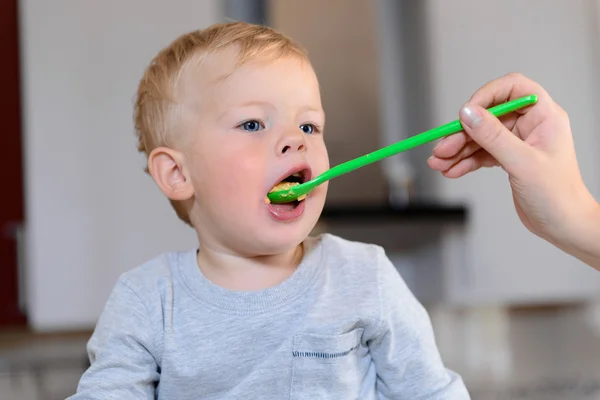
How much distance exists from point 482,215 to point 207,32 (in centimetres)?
217

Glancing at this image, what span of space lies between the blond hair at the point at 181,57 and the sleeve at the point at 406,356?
313 millimetres

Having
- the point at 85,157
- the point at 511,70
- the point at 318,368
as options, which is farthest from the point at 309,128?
the point at 511,70

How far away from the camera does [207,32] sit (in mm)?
907

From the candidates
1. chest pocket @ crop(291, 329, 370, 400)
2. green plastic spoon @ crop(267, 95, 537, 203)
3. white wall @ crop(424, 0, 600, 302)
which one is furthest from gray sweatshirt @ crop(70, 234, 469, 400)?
white wall @ crop(424, 0, 600, 302)

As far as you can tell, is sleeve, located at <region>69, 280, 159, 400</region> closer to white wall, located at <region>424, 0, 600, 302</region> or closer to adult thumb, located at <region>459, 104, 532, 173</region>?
adult thumb, located at <region>459, 104, 532, 173</region>

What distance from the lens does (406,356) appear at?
0.85 m

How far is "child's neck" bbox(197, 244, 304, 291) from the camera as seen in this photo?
88 cm

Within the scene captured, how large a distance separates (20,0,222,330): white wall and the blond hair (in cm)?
176

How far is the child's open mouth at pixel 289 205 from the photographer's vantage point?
2.66ft

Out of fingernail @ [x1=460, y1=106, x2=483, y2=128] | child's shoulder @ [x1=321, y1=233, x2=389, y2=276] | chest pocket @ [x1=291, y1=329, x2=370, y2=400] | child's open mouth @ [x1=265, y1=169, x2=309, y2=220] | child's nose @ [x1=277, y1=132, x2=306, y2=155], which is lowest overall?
chest pocket @ [x1=291, y1=329, x2=370, y2=400]

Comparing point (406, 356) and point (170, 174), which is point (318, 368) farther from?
point (170, 174)

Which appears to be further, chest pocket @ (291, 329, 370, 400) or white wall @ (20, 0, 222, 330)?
white wall @ (20, 0, 222, 330)

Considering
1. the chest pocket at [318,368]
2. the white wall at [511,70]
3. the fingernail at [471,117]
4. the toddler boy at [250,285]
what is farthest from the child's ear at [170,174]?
the white wall at [511,70]

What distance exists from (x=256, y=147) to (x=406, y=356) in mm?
305
